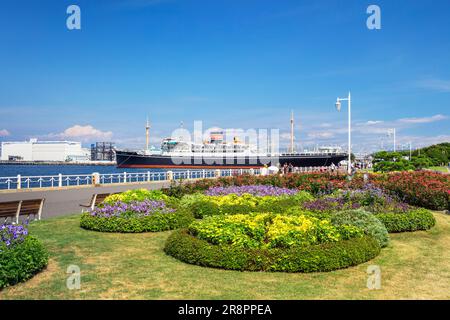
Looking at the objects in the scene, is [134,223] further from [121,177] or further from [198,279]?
[121,177]

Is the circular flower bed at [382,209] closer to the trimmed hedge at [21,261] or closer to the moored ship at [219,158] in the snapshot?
the trimmed hedge at [21,261]

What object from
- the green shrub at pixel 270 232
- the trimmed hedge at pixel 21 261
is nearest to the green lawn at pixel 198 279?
the trimmed hedge at pixel 21 261

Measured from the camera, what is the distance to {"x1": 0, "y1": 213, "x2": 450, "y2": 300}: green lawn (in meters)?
5.60

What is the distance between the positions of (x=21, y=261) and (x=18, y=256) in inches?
5.6

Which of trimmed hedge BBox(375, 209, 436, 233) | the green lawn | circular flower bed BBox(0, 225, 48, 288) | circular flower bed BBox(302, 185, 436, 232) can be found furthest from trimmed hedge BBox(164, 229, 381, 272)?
trimmed hedge BBox(375, 209, 436, 233)

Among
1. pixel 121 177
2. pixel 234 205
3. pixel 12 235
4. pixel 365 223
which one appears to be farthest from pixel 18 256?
pixel 121 177

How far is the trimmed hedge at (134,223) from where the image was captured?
403 inches

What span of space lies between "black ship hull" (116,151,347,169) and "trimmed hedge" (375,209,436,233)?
71.4 m

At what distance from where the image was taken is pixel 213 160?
84750 millimetres

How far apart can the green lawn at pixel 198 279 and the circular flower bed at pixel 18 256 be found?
15 cm

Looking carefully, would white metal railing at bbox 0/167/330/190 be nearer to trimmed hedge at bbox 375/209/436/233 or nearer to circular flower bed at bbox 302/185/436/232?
circular flower bed at bbox 302/185/436/232

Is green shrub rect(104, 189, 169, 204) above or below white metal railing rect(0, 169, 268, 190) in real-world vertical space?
above
